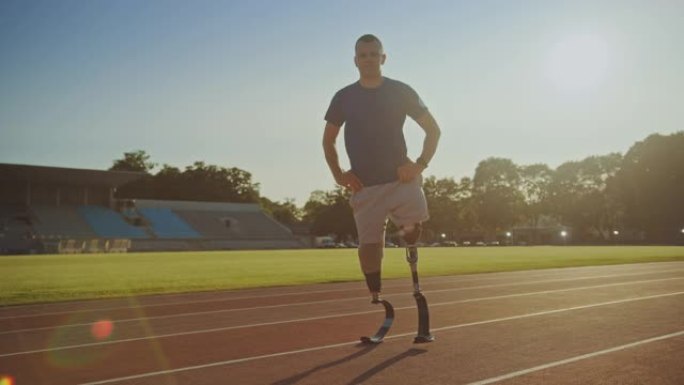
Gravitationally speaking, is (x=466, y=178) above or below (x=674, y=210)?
above

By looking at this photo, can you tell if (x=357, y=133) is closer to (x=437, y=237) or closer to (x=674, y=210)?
(x=674, y=210)

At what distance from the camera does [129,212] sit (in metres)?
78.5

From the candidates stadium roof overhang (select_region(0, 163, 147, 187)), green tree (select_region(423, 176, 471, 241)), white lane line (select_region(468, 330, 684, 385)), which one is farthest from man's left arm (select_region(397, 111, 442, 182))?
green tree (select_region(423, 176, 471, 241))

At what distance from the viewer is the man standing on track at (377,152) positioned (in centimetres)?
597

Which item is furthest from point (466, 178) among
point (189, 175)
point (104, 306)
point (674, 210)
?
point (104, 306)

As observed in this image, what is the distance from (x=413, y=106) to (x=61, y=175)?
237 ft

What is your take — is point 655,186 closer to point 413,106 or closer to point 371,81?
point 413,106

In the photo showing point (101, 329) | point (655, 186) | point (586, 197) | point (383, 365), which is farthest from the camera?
point (586, 197)

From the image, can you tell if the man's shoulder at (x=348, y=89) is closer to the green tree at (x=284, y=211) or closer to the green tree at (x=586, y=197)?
the green tree at (x=586, y=197)

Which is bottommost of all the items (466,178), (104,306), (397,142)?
(104,306)

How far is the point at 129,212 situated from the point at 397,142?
77260 mm

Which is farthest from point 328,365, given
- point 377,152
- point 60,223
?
point 60,223

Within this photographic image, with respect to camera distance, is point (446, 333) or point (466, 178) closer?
point (446, 333)

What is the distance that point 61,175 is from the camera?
70.8 m
